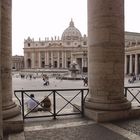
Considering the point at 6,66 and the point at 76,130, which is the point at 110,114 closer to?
the point at 76,130

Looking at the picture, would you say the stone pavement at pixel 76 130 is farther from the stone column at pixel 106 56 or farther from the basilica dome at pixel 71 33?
the basilica dome at pixel 71 33

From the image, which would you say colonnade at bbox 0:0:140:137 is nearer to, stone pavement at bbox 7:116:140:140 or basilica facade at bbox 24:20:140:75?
stone pavement at bbox 7:116:140:140

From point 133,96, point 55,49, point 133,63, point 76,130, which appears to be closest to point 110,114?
point 76,130

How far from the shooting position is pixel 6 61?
648 centimetres

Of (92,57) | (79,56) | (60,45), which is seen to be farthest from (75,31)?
(92,57)

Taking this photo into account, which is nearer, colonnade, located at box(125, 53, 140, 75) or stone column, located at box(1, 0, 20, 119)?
stone column, located at box(1, 0, 20, 119)

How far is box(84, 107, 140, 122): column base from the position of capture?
7477mm

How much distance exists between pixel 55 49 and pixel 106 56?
484 ft

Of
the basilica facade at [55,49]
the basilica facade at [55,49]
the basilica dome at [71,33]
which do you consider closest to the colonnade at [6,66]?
the basilica facade at [55,49]

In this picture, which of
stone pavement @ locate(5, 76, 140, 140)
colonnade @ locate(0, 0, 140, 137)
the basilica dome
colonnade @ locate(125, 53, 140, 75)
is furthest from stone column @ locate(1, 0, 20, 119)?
the basilica dome

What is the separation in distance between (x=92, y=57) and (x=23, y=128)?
3098mm

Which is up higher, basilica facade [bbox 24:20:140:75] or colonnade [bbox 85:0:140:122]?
basilica facade [bbox 24:20:140:75]

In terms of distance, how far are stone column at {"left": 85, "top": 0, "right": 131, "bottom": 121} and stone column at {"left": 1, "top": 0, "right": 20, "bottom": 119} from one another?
2594mm

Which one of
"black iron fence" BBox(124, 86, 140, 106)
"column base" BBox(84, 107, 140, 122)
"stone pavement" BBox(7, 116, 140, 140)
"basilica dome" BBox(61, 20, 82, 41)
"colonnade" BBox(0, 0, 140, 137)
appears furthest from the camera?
"basilica dome" BBox(61, 20, 82, 41)
